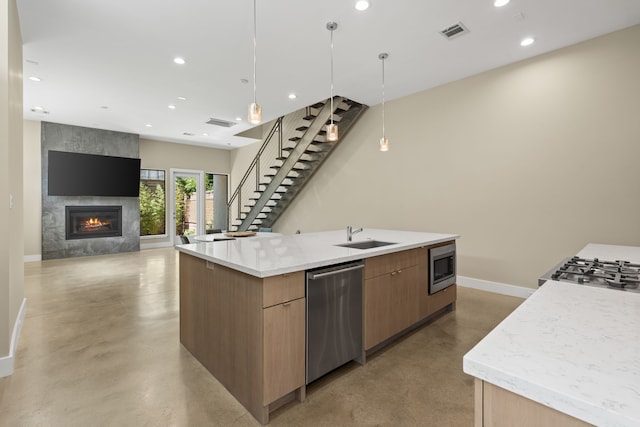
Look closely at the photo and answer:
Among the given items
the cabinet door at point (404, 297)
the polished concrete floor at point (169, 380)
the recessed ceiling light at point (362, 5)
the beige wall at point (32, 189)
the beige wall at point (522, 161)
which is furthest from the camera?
the beige wall at point (32, 189)

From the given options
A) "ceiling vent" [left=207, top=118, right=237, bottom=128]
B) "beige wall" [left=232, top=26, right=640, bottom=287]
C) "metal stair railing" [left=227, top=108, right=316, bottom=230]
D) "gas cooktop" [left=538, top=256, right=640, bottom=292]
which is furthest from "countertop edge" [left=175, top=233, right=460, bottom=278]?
"ceiling vent" [left=207, top=118, right=237, bottom=128]

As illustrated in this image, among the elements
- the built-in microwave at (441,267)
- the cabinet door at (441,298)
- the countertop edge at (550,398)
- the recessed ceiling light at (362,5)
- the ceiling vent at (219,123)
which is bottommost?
the cabinet door at (441,298)

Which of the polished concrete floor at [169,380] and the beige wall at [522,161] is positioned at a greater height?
the beige wall at [522,161]

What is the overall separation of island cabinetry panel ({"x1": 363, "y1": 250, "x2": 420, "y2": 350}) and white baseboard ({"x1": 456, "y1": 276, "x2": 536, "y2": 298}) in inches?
82.9

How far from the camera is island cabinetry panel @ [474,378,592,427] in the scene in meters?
0.64

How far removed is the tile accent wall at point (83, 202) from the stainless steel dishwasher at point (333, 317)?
313 inches

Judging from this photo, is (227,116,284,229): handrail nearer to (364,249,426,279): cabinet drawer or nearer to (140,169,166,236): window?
(140,169,166,236): window

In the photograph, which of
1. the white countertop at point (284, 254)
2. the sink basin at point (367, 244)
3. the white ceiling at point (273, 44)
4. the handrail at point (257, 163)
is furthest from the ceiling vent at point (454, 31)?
the handrail at point (257, 163)

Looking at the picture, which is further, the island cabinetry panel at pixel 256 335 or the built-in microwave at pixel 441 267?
the built-in microwave at pixel 441 267

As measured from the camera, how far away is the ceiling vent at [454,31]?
3.29 meters

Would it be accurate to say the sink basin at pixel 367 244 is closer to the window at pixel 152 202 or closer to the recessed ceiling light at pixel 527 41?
the recessed ceiling light at pixel 527 41

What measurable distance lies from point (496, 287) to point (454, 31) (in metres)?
3.46

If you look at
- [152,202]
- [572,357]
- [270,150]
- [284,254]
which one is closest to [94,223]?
[152,202]

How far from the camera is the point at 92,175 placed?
741 cm
